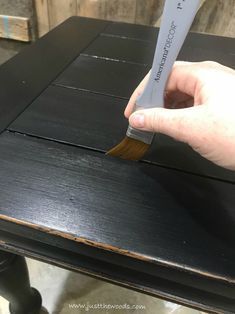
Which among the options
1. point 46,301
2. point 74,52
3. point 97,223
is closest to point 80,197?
point 97,223

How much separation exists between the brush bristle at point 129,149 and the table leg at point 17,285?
0.28 meters

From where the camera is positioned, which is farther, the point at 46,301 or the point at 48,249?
the point at 46,301

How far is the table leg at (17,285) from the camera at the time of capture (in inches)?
22.0

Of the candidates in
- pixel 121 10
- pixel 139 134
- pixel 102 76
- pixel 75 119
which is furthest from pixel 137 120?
pixel 121 10

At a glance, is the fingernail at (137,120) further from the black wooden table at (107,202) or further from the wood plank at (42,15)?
the wood plank at (42,15)

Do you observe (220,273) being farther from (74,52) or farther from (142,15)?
(142,15)

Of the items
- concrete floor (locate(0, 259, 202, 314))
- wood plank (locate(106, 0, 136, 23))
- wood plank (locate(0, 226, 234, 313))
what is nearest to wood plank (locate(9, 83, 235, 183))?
wood plank (locate(0, 226, 234, 313))

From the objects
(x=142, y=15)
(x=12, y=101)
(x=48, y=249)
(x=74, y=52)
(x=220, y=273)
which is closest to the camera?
(x=220, y=273)

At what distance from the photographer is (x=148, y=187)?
43 centimetres

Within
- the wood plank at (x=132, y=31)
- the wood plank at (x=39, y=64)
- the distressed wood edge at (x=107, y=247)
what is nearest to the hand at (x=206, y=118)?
the distressed wood edge at (x=107, y=247)

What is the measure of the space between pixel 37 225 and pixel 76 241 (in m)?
0.05

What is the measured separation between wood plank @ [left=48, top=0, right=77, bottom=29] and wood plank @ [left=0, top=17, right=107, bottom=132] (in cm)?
41

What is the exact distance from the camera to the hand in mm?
370

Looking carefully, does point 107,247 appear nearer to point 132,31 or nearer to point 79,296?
point 79,296
